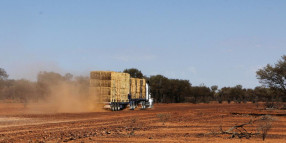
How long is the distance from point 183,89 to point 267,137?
235ft

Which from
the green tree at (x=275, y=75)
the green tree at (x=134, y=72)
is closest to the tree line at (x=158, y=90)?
the green tree at (x=134, y=72)

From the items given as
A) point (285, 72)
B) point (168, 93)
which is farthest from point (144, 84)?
point (168, 93)

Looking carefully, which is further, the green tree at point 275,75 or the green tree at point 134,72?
the green tree at point 134,72

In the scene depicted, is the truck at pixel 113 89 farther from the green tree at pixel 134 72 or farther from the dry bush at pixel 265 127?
the green tree at pixel 134 72

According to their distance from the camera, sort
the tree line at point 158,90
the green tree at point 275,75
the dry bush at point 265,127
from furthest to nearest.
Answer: the tree line at point 158,90 < the green tree at point 275,75 < the dry bush at point 265,127

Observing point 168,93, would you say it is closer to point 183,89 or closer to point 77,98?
point 183,89

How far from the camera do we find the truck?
1479 inches

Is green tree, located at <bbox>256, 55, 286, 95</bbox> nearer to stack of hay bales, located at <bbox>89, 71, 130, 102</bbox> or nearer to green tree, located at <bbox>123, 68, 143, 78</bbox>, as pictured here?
stack of hay bales, located at <bbox>89, 71, 130, 102</bbox>

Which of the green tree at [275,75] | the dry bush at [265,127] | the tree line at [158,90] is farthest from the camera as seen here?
the tree line at [158,90]

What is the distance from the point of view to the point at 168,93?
86.3m

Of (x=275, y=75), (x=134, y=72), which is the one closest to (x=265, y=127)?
(x=275, y=75)

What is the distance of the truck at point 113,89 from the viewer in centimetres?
3756

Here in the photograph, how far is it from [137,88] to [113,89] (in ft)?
24.0

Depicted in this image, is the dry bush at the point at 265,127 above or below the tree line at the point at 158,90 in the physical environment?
below
